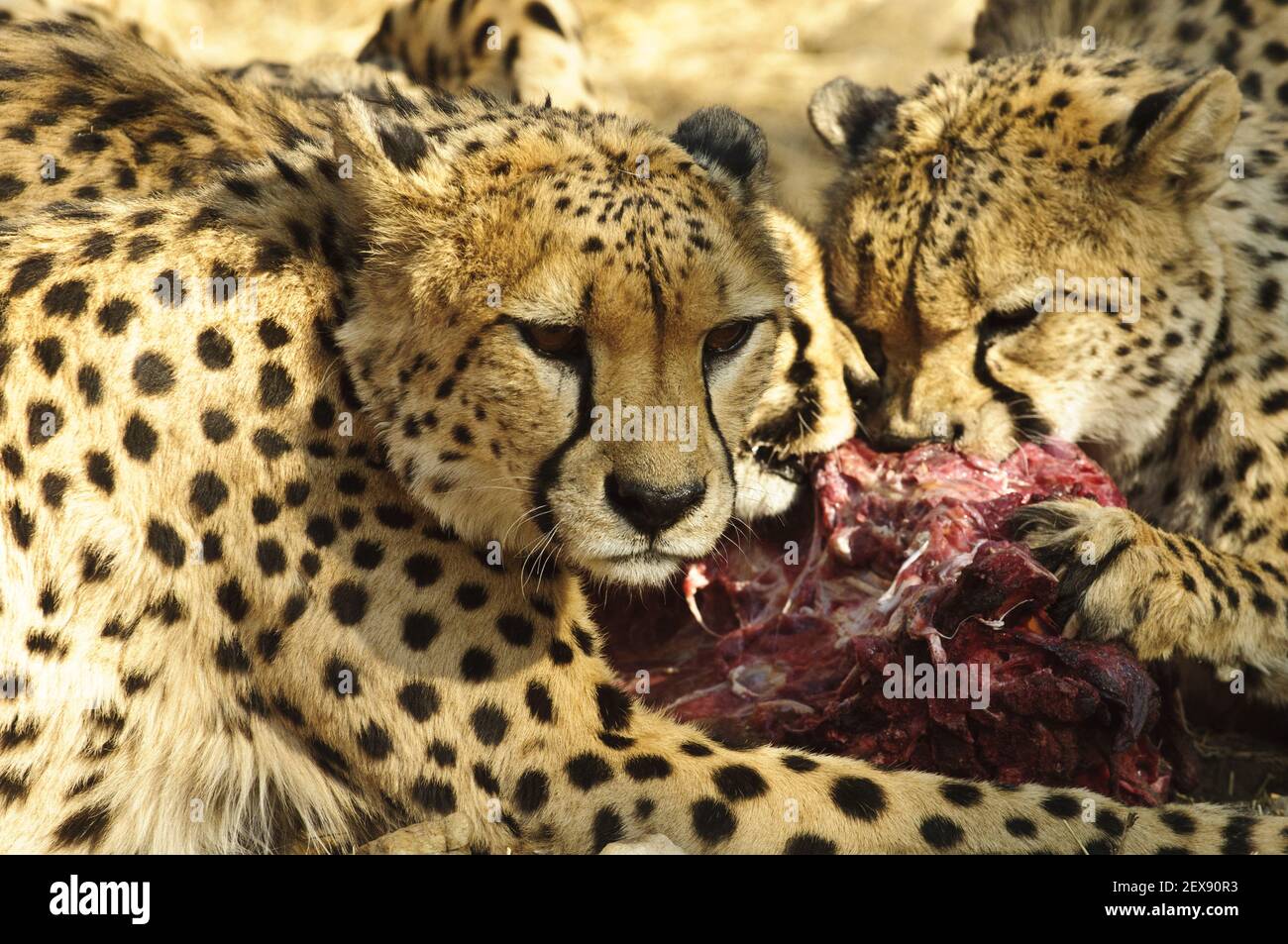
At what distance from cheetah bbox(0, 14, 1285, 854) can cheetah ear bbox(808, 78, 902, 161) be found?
1518mm

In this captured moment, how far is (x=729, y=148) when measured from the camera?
410 centimetres

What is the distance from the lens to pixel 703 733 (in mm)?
3900

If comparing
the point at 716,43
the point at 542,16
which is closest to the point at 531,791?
the point at 542,16

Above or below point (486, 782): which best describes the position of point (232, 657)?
above

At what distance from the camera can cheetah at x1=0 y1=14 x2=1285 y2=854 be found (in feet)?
11.6

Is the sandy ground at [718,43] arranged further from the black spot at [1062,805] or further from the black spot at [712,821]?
→ the black spot at [712,821]

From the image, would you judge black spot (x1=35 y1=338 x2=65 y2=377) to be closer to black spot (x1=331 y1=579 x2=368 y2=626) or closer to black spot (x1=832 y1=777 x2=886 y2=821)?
black spot (x1=331 y1=579 x2=368 y2=626)

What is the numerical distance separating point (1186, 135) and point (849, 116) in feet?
3.51

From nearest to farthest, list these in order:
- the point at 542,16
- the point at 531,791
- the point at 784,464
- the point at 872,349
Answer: the point at 531,791 < the point at 784,464 < the point at 872,349 < the point at 542,16

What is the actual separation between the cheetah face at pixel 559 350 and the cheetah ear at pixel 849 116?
1.50 m

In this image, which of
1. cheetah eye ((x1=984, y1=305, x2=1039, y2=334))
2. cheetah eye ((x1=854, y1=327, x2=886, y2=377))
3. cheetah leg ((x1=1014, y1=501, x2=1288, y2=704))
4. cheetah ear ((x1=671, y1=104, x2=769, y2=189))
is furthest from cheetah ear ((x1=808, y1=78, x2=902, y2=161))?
cheetah leg ((x1=1014, y1=501, x2=1288, y2=704))

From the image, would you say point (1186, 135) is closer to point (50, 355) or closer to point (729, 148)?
point (729, 148)

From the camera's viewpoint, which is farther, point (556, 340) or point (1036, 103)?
point (1036, 103)

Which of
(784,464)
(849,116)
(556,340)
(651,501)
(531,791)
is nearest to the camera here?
(651,501)
